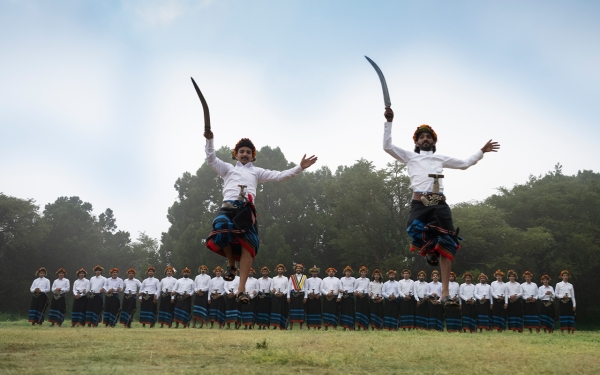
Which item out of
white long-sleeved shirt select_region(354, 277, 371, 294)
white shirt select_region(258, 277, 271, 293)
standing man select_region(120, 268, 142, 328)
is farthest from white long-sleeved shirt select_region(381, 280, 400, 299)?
standing man select_region(120, 268, 142, 328)

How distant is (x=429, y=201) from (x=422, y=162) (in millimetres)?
558

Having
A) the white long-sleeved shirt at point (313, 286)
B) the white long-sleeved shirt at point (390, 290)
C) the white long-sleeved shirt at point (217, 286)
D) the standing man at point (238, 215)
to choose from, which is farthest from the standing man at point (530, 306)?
the standing man at point (238, 215)

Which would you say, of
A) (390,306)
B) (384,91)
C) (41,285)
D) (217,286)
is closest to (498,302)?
(390,306)

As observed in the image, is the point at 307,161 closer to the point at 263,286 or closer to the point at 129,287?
→ the point at 263,286

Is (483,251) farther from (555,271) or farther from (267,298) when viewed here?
(267,298)

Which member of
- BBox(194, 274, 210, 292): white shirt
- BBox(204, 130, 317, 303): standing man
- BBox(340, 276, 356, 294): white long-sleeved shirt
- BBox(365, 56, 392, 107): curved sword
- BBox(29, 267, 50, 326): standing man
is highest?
BBox(365, 56, 392, 107): curved sword

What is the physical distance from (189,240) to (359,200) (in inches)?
444

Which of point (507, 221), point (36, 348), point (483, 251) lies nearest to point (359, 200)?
point (483, 251)

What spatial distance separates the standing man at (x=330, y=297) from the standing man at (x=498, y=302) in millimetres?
4949

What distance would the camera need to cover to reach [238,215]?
7090 mm

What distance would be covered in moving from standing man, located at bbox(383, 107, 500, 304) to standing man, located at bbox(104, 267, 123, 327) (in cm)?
1311

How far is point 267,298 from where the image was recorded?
18.5m

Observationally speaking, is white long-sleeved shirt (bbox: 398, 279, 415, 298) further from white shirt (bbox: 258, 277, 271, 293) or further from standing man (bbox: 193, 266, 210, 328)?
standing man (bbox: 193, 266, 210, 328)

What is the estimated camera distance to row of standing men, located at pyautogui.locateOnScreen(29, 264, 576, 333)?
18078 millimetres
